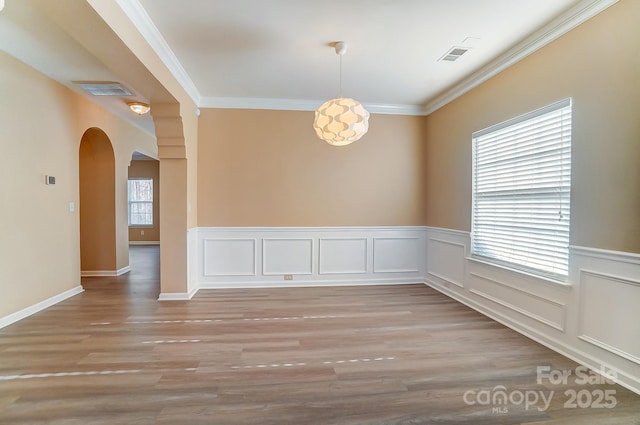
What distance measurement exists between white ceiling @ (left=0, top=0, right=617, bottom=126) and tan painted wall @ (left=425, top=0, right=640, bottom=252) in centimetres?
17

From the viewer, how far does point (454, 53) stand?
3.12 meters

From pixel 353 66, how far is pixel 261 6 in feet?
4.43

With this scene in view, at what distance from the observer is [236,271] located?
4656 mm

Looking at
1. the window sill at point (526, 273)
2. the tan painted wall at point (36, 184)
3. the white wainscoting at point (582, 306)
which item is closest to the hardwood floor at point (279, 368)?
the white wainscoting at point (582, 306)

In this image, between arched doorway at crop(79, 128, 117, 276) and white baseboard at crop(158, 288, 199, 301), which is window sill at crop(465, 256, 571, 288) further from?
arched doorway at crop(79, 128, 117, 276)

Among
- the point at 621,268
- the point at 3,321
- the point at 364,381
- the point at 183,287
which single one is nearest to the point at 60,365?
the point at 3,321

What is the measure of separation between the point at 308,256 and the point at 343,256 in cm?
57

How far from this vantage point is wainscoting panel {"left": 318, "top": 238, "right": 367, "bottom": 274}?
15.8ft

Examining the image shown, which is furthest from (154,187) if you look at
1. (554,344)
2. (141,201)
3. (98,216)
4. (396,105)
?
(554,344)

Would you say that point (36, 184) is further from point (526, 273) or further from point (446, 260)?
point (526, 273)

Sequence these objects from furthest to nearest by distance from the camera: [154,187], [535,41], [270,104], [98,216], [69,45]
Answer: [154,187] < [98,216] < [270,104] < [69,45] < [535,41]

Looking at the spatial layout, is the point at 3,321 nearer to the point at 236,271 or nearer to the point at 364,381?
the point at 236,271

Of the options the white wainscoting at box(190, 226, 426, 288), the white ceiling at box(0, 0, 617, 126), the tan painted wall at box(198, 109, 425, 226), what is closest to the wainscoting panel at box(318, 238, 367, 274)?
the white wainscoting at box(190, 226, 426, 288)

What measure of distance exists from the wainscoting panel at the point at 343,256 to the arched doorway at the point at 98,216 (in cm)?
371
